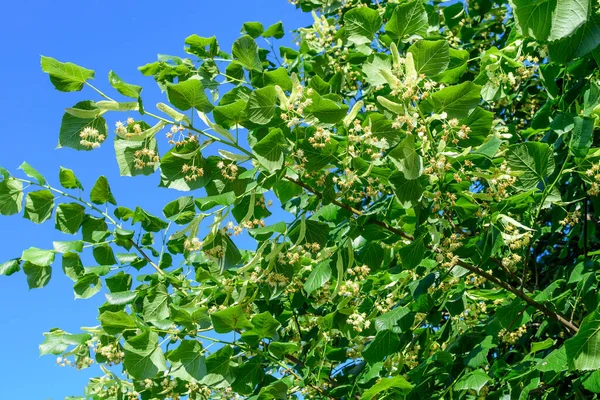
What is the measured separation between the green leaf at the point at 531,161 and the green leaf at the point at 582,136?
0.09 meters

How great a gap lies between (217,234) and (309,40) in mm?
1765

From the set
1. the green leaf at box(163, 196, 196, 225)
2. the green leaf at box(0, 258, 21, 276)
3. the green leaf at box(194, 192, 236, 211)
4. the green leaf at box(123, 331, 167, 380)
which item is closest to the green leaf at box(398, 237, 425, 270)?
the green leaf at box(194, 192, 236, 211)

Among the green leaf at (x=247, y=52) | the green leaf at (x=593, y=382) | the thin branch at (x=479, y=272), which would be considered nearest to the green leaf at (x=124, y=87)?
the green leaf at (x=247, y=52)

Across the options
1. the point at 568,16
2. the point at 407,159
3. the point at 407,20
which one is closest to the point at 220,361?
the point at 407,159

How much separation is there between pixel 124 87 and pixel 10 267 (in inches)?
48.9

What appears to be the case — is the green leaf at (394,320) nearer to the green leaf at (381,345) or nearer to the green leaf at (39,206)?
the green leaf at (381,345)

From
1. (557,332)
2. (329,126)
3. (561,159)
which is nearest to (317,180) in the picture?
(329,126)

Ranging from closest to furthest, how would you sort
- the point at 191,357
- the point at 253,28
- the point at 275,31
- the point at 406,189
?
the point at 406,189 < the point at 191,357 < the point at 253,28 < the point at 275,31

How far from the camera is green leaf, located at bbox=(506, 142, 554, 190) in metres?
2.48

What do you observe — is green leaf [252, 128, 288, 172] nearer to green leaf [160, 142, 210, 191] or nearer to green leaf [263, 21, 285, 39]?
green leaf [160, 142, 210, 191]

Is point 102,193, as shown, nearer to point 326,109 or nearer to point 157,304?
point 157,304

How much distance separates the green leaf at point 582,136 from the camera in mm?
2480

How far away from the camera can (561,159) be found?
2.97 m

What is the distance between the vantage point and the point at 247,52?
267cm
